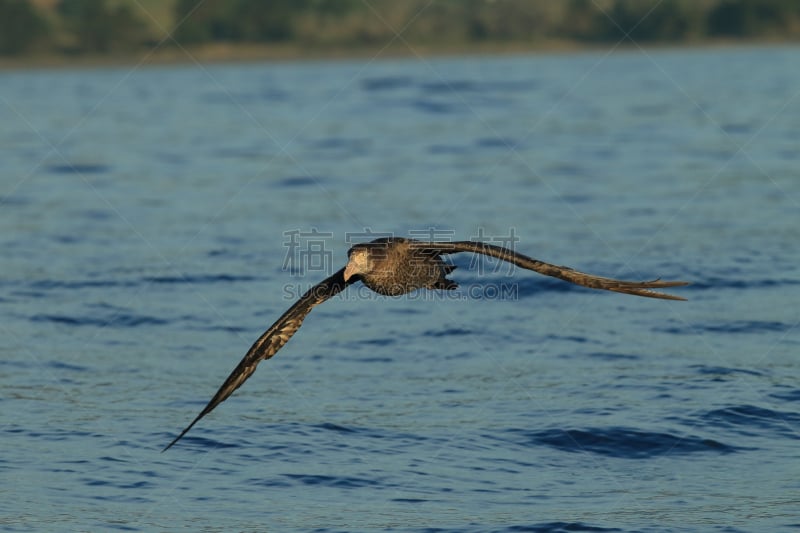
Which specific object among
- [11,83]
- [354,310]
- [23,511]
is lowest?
[23,511]

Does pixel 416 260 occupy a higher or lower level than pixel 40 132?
lower

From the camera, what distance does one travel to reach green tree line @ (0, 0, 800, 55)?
6569 cm

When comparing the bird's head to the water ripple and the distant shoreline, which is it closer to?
the water ripple

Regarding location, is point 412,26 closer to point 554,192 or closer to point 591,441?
point 554,192

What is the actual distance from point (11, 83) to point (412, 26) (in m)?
23.6

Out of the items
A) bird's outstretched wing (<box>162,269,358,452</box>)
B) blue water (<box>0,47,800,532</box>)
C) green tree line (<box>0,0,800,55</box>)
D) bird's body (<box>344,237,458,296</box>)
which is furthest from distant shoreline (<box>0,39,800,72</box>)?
bird's outstretched wing (<box>162,269,358,452</box>)

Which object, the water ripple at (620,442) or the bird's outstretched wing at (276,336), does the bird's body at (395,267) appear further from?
the water ripple at (620,442)

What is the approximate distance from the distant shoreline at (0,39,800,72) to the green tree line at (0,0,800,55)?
376 millimetres

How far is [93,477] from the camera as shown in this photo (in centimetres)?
1245

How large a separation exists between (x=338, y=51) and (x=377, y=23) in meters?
4.95

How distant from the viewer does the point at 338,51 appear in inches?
2662

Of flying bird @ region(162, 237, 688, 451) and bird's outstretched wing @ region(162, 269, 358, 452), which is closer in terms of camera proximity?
flying bird @ region(162, 237, 688, 451)

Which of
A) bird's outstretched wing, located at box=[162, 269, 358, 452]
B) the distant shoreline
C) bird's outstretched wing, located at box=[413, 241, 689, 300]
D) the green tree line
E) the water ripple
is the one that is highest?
the green tree line

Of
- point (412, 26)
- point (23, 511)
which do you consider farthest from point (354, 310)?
point (412, 26)
